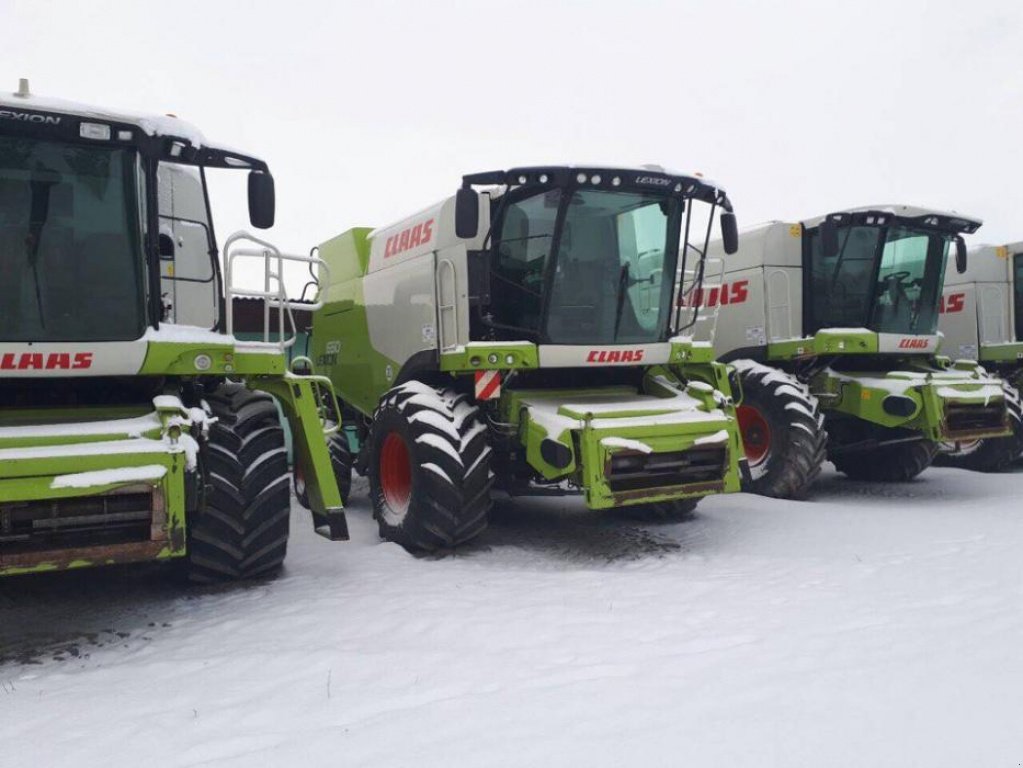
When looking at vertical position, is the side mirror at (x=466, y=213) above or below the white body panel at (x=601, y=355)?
above

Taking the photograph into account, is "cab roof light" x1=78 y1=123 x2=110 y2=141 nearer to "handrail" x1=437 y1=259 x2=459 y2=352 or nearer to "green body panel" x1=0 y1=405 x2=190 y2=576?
"green body panel" x1=0 y1=405 x2=190 y2=576

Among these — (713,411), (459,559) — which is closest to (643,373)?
(713,411)

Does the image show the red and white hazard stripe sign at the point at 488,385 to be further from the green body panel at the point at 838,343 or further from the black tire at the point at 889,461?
the black tire at the point at 889,461

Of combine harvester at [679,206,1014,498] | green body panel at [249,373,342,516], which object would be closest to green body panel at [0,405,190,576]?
green body panel at [249,373,342,516]

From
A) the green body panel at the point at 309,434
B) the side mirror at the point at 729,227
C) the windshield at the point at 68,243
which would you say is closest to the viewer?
the windshield at the point at 68,243

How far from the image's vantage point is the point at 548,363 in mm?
5898

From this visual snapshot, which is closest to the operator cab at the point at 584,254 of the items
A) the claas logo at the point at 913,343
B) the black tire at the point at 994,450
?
the claas logo at the point at 913,343

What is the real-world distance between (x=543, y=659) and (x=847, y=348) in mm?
5925

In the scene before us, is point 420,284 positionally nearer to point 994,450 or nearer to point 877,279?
point 877,279

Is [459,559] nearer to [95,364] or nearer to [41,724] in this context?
[95,364]

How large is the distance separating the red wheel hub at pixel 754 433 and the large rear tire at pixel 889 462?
4.66ft

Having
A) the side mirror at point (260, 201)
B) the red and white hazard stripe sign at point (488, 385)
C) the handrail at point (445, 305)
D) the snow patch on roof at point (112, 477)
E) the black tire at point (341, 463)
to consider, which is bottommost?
the black tire at point (341, 463)

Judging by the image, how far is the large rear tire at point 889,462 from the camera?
28.1 feet

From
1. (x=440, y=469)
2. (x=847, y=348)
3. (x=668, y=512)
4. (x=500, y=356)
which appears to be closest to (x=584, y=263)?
(x=500, y=356)
